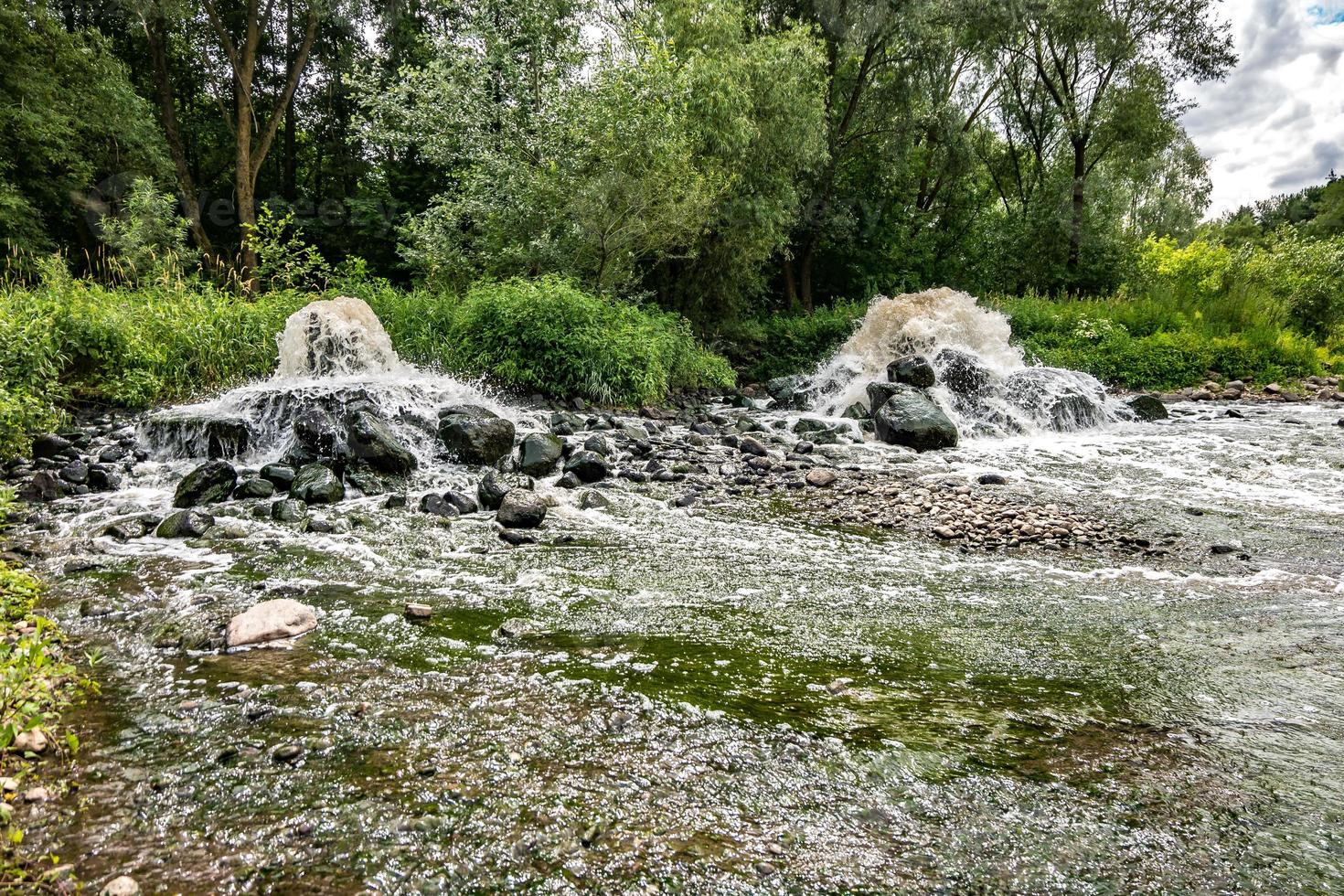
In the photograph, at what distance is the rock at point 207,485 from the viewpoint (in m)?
7.29

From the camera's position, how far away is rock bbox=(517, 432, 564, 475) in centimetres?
906

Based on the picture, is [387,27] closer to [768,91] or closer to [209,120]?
[209,120]

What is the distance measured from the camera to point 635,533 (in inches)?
264

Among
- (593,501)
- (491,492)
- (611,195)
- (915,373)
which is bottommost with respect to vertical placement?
(593,501)

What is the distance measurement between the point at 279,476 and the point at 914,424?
9496 mm

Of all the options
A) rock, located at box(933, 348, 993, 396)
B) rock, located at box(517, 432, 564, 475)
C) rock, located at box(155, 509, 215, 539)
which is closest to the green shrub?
rock, located at box(517, 432, 564, 475)

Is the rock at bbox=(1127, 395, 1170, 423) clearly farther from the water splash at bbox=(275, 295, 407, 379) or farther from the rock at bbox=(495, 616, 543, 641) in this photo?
the water splash at bbox=(275, 295, 407, 379)

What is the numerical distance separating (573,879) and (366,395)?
892cm

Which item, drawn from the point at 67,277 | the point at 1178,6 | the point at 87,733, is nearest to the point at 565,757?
the point at 87,733

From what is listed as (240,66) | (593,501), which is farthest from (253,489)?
(240,66)

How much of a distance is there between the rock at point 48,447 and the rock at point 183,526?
379cm

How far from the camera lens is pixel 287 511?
6988 mm

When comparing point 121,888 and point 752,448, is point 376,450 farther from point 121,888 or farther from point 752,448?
point 121,888

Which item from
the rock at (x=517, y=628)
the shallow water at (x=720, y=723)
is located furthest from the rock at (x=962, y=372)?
the rock at (x=517, y=628)
